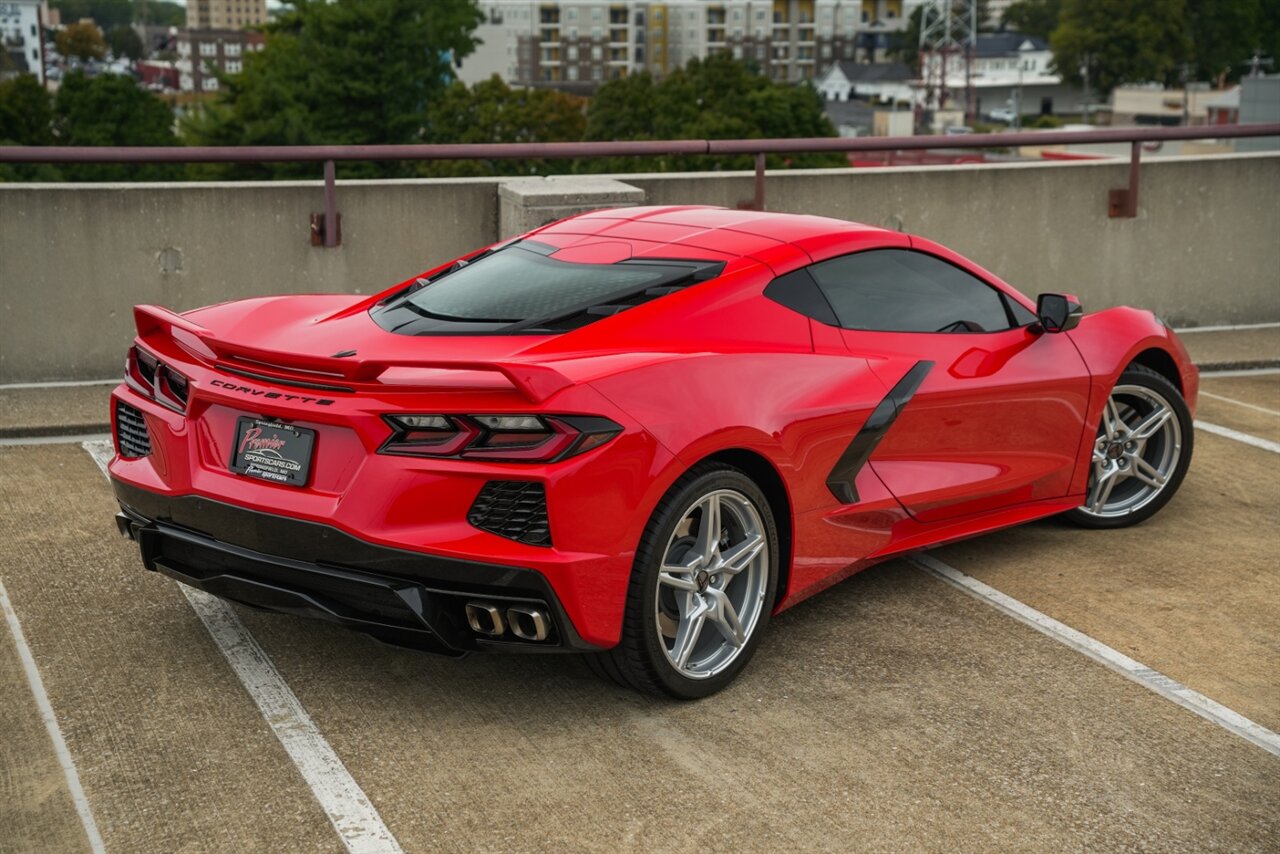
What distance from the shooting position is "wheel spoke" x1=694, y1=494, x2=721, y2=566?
4.71 meters

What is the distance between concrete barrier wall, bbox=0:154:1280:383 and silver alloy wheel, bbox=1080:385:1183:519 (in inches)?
149

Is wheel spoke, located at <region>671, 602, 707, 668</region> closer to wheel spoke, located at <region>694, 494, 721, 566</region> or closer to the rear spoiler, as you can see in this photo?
wheel spoke, located at <region>694, 494, 721, 566</region>

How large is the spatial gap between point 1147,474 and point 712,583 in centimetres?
275

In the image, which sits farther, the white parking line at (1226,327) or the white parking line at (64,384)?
the white parking line at (1226,327)

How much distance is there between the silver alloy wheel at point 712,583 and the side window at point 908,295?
0.90 metres

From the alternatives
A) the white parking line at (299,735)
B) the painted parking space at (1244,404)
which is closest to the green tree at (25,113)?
the painted parking space at (1244,404)

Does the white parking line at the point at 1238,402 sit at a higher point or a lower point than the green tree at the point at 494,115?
lower

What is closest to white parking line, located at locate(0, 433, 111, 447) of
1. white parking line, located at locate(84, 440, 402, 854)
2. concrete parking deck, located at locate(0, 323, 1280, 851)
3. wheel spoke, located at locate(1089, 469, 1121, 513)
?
concrete parking deck, located at locate(0, 323, 1280, 851)

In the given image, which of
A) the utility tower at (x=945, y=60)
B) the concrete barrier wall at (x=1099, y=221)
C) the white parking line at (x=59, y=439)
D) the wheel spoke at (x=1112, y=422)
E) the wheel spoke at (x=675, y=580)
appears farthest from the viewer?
the utility tower at (x=945, y=60)

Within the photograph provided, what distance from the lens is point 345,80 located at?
78.1 m

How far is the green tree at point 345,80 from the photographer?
250 feet

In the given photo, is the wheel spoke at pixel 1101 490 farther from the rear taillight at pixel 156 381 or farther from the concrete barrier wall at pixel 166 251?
the concrete barrier wall at pixel 166 251

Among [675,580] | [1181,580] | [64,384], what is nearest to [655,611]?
[675,580]

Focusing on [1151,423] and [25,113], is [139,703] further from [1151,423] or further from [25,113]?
[25,113]
